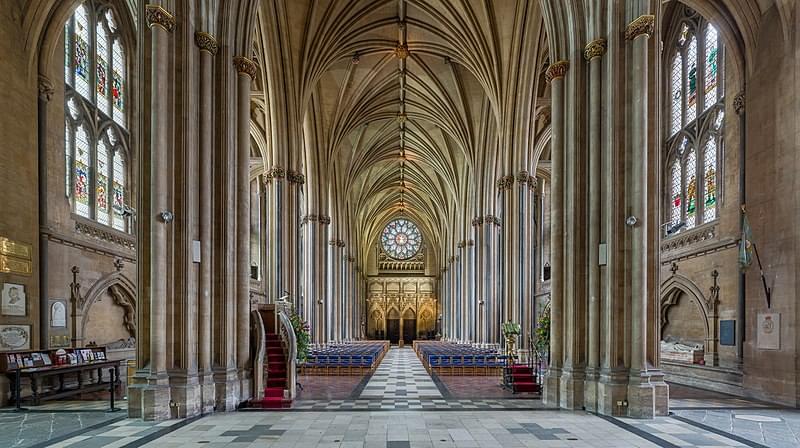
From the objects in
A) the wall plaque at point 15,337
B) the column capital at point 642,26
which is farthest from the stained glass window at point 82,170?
the column capital at point 642,26

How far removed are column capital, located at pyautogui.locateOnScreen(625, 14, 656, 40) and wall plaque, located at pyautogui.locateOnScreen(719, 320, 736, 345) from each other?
9.63 meters

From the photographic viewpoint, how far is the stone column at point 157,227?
1112 centimetres

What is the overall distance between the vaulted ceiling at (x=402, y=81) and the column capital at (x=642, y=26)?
1068 centimetres

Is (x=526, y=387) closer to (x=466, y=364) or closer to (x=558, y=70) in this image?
(x=466, y=364)

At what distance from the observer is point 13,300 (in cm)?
1431

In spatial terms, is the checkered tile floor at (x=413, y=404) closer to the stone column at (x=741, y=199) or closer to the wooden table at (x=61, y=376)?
the wooden table at (x=61, y=376)

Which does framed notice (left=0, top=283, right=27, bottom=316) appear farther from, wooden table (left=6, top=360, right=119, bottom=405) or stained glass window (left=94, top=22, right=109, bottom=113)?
stained glass window (left=94, top=22, right=109, bottom=113)

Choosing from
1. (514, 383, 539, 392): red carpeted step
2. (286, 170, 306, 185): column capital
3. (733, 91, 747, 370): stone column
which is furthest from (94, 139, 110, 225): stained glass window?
(733, 91, 747, 370): stone column

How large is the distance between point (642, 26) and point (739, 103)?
20.8 ft

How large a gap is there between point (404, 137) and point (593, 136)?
32357mm

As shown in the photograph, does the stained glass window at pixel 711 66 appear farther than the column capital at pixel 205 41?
Yes

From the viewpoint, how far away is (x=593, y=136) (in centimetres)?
1324

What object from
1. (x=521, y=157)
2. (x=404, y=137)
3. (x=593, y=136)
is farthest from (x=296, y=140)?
(x=404, y=137)

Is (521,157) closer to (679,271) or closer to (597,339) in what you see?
(679,271)
